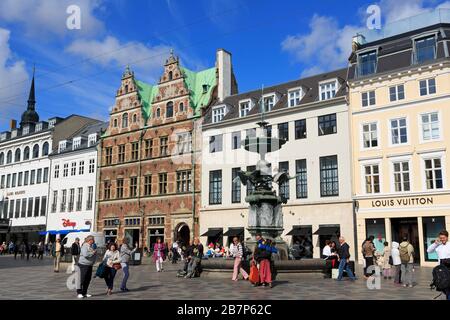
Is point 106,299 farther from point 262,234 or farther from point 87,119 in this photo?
point 87,119

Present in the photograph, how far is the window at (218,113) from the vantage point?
42031 millimetres

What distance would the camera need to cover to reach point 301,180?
1417 inches

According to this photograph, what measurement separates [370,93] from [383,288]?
20.9m

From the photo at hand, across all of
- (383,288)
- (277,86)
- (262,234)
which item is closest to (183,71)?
(277,86)

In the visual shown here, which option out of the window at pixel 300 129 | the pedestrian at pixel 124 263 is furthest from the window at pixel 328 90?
the pedestrian at pixel 124 263

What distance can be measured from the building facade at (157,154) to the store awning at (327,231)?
11.5 m

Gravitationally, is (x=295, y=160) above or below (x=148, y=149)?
below

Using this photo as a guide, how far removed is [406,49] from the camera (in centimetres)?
3262

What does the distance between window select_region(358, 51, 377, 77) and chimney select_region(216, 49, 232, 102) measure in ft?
47.9

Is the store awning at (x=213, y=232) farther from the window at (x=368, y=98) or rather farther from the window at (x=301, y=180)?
the window at (x=368, y=98)

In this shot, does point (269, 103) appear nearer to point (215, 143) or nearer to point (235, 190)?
point (215, 143)

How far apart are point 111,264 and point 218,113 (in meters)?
29.9

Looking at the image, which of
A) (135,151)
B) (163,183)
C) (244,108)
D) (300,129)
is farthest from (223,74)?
(300,129)
